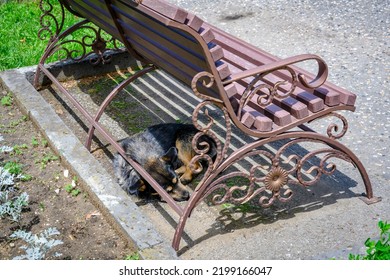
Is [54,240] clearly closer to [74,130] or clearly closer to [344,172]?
[74,130]

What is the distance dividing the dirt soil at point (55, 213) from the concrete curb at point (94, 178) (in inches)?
3.6

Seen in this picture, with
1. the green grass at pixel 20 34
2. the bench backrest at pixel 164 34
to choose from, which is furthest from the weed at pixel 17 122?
the green grass at pixel 20 34

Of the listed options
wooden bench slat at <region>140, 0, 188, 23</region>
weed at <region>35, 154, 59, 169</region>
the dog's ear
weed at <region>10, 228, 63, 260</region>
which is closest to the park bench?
wooden bench slat at <region>140, 0, 188, 23</region>

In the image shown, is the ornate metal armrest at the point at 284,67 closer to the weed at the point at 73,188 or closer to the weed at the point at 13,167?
the weed at the point at 73,188

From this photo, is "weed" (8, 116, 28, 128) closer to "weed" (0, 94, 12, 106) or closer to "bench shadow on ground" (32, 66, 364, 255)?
"weed" (0, 94, 12, 106)

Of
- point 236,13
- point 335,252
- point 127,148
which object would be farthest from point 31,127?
point 236,13

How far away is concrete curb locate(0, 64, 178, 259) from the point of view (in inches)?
156

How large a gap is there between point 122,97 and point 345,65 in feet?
7.95

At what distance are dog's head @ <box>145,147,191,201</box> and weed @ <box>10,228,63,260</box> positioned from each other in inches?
33.3

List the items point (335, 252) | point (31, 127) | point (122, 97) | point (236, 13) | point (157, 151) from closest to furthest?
1. point (335, 252)
2. point (157, 151)
3. point (31, 127)
4. point (122, 97)
5. point (236, 13)

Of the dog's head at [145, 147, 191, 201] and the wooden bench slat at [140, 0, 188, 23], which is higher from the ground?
the wooden bench slat at [140, 0, 188, 23]

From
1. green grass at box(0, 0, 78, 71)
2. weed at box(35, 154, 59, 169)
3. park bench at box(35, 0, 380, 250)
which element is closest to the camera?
park bench at box(35, 0, 380, 250)

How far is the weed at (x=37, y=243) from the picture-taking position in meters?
3.98

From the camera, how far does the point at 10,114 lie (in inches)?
240
